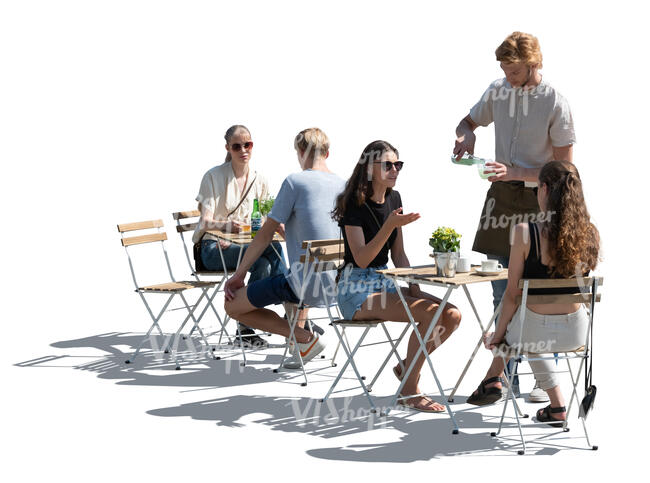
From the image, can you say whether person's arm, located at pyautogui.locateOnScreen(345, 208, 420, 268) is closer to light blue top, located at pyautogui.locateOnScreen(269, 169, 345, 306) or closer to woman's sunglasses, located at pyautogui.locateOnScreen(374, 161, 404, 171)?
woman's sunglasses, located at pyautogui.locateOnScreen(374, 161, 404, 171)

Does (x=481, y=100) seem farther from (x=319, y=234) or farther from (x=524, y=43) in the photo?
(x=319, y=234)

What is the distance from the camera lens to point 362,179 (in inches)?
257

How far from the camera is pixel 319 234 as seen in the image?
7383 millimetres

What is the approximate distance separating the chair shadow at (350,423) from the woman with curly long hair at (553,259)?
2.00 ft

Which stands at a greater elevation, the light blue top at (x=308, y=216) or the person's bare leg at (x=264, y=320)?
the light blue top at (x=308, y=216)

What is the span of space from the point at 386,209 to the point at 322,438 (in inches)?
58.8

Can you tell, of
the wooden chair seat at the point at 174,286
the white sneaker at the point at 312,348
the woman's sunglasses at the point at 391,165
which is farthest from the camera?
the wooden chair seat at the point at 174,286

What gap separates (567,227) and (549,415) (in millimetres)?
1251

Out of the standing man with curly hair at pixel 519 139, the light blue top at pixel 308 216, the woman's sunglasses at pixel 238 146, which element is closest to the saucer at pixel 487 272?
Result: the standing man with curly hair at pixel 519 139

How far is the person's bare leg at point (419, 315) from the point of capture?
21.1 ft

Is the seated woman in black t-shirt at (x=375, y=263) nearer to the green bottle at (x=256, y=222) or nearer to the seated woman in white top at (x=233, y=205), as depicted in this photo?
the green bottle at (x=256, y=222)

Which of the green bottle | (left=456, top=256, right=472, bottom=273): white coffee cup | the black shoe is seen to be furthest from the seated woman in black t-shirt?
the black shoe

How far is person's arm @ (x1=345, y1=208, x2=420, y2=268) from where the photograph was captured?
243 inches

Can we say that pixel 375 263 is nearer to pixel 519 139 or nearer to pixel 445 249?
pixel 445 249
